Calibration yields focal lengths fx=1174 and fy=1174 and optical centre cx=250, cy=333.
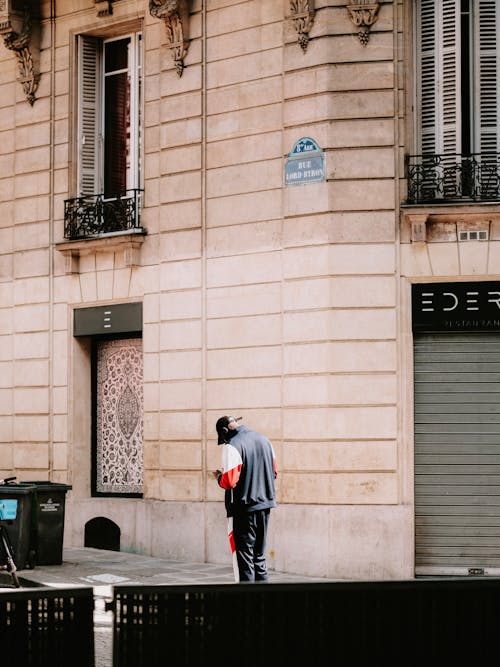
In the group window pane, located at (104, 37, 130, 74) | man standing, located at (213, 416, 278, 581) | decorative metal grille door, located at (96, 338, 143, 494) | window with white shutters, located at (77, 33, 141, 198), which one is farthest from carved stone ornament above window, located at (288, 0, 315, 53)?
man standing, located at (213, 416, 278, 581)

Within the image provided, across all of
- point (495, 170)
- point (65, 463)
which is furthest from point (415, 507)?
point (65, 463)

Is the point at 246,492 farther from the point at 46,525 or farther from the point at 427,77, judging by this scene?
the point at 427,77

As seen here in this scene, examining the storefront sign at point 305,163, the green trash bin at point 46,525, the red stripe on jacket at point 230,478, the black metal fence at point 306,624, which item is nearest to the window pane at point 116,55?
the storefront sign at point 305,163

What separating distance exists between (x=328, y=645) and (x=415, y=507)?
8.33 meters

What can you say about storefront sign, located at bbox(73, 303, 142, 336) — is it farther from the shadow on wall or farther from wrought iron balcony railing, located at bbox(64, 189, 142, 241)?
the shadow on wall

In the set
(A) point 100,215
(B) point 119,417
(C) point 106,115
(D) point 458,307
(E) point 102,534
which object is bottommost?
(E) point 102,534

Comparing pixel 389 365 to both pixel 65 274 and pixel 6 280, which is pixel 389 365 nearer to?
pixel 65 274

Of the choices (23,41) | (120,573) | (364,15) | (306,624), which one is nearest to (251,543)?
(120,573)

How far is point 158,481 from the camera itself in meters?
15.0

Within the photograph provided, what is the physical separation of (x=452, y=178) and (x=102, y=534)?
6618mm

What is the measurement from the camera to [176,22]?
49.1 feet

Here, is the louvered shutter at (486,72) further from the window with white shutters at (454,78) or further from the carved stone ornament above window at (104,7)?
the carved stone ornament above window at (104,7)

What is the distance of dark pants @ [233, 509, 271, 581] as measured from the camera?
35.9 feet

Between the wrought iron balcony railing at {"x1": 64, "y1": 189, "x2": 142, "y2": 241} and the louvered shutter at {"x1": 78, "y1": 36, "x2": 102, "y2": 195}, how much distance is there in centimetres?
37
